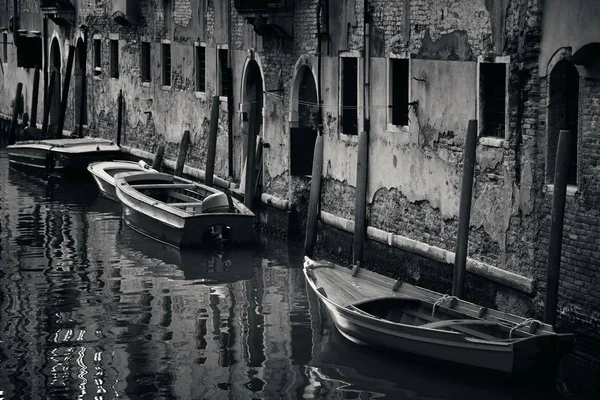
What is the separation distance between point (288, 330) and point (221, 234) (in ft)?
15.1

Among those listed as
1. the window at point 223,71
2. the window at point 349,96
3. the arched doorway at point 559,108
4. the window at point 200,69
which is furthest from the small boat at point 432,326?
the window at point 200,69

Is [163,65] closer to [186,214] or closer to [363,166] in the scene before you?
[186,214]

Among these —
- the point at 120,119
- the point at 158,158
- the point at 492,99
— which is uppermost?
the point at 492,99

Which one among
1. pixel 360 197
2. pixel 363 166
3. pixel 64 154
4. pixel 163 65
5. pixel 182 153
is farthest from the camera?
pixel 64 154

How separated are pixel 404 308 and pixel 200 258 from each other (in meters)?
4.87

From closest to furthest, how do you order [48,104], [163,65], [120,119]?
[163,65]
[120,119]
[48,104]

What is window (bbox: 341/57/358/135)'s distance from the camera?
14.5 meters

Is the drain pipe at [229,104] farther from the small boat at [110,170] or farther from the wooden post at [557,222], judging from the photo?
the wooden post at [557,222]

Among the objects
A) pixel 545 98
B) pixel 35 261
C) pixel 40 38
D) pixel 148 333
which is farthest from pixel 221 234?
pixel 40 38

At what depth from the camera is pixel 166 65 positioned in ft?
69.9

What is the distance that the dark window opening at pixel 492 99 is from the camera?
441 inches

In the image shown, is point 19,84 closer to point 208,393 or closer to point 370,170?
point 370,170

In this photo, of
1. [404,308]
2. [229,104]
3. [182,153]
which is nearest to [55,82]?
[182,153]

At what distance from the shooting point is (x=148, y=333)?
36.6 feet
